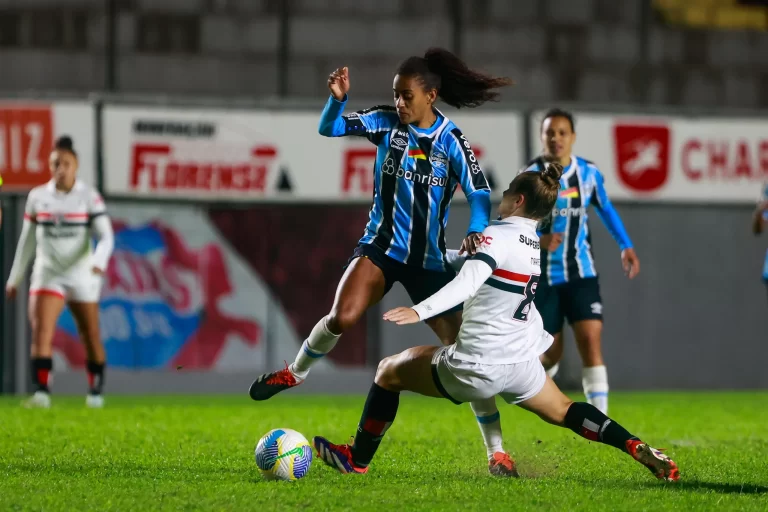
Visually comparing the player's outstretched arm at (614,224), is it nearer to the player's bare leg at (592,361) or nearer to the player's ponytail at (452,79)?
the player's bare leg at (592,361)

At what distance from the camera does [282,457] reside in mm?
5730

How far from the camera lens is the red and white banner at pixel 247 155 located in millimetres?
15016

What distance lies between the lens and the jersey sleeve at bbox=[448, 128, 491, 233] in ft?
20.7

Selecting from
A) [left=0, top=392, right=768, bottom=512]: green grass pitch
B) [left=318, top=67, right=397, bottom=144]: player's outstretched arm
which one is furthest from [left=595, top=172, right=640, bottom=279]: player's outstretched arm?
[left=318, top=67, right=397, bottom=144]: player's outstretched arm

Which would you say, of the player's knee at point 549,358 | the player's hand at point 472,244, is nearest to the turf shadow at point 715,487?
the player's hand at point 472,244

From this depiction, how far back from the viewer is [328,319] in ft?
21.1

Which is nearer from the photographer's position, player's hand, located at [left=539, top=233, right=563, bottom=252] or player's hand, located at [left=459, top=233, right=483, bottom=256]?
player's hand, located at [left=459, top=233, right=483, bottom=256]

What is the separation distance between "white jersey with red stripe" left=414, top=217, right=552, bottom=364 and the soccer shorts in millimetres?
6461

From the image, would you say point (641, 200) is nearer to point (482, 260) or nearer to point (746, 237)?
point (746, 237)

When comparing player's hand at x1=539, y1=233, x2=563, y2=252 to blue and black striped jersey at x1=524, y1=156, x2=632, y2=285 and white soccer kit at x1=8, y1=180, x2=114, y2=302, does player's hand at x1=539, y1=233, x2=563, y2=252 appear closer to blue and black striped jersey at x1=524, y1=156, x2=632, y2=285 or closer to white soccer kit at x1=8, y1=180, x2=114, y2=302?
blue and black striped jersey at x1=524, y1=156, x2=632, y2=285

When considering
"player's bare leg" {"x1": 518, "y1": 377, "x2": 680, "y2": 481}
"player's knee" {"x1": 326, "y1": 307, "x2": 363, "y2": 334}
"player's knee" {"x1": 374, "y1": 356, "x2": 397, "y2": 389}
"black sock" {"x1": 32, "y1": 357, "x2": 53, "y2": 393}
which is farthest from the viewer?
"black sock" {"x1": 32, "y1": 357, "x2": 53, "y2": 393}

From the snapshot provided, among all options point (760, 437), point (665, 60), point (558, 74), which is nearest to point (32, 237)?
point (760, 437)

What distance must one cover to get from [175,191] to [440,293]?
10.5 m

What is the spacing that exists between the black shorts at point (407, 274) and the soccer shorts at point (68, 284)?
17.8 feet
